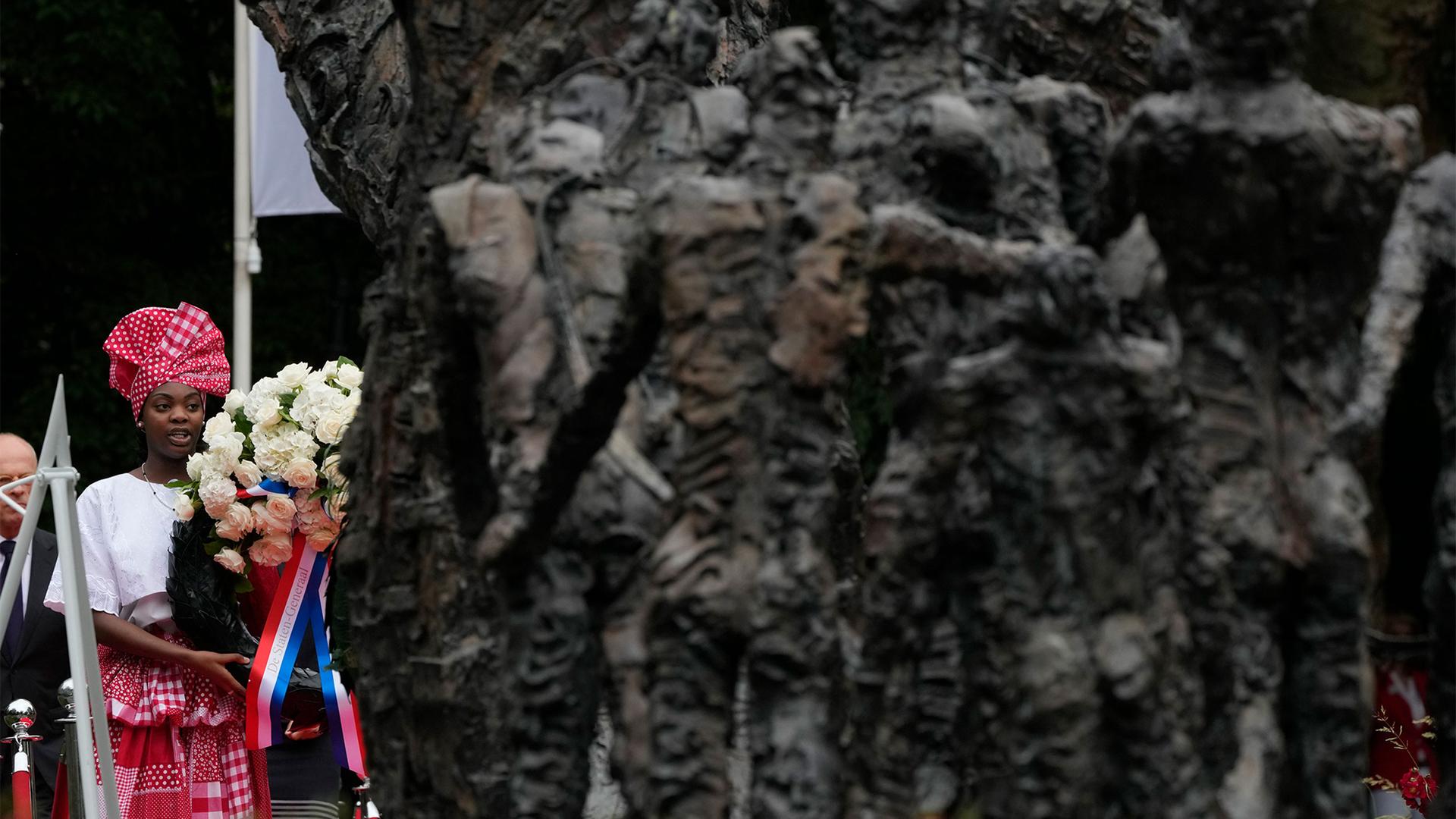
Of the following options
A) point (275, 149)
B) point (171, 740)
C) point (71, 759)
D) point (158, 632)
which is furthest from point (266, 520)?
point (275, 149)

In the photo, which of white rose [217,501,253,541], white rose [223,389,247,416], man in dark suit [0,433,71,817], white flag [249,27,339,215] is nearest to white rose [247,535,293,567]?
white rose [217,501,253,541]

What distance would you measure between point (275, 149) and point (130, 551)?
19.9ft

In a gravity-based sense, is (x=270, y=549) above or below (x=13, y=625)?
above

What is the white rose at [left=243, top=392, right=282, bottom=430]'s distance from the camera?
10062 millimetres

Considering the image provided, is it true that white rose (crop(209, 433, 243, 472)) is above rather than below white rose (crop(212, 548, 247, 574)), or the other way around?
above

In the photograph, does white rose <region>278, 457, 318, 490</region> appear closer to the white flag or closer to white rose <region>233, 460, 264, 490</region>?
white rose <region>233, 460, 264, 490</region>

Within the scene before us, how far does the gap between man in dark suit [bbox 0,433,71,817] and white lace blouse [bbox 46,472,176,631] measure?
2.41ft

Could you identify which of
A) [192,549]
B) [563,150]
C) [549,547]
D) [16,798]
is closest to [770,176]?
[563,150]

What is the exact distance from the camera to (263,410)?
396 inches

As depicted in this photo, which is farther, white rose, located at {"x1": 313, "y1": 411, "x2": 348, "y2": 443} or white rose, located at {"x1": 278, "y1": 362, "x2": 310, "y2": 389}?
white rose, located at {"x1": 278, "y1": 362, "x2": 310, "y2": 389}

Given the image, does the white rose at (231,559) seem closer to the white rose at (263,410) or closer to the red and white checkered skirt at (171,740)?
the red and white checkered skirt at (171,740)

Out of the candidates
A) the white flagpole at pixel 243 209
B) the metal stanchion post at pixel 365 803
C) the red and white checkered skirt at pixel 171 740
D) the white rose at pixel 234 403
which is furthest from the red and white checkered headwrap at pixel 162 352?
the white flagpole at pixel 243 209

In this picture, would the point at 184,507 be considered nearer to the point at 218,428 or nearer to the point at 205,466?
the point at 205,466

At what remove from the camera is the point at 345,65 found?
12.3 metres
